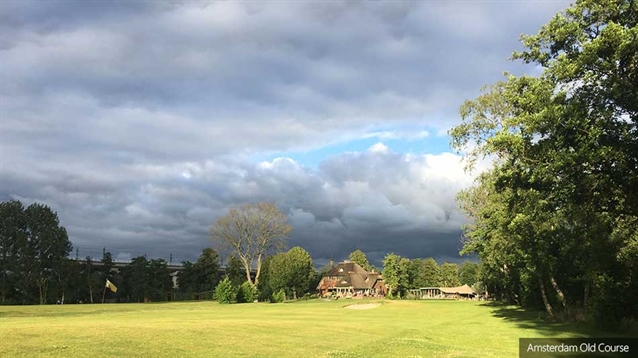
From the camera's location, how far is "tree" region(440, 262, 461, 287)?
155962 mm

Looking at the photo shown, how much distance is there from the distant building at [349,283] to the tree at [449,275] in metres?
26.2

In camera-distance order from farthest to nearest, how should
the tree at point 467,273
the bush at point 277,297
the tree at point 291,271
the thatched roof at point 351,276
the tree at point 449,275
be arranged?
the tree at point 467,273 → the tree at point 449,275 → the thatched roof at point 351,276 → the tree at point 291,271 → the bush at point 277,297

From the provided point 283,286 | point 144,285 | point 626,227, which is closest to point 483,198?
point 626,227

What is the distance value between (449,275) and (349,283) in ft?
146

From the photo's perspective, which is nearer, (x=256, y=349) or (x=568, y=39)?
(x=256, y=349)

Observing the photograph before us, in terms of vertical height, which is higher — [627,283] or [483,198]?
[483,198]

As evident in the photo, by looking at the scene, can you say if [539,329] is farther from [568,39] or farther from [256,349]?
[256,349]

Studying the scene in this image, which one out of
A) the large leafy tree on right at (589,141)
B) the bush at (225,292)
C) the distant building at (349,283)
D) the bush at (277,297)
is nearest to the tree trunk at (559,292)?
the large leafy tree on right at (589,141)

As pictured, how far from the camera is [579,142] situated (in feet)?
63.7

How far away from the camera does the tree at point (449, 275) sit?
15596cm

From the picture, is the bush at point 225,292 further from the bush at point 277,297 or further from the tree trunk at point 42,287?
the tree trunk at point 42,287

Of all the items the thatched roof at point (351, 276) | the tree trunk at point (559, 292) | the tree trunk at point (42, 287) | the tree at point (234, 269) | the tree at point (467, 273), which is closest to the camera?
the tree trunk at point (559, 292)

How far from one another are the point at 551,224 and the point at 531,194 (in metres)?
14.3

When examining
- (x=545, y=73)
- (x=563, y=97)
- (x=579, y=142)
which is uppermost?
(x=545, y=73)
